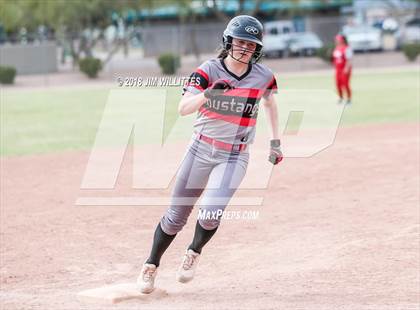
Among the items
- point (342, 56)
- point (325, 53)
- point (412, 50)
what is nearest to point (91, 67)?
point (325, 53)

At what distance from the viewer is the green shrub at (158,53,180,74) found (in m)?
41.2

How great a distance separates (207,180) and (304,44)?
44.7 meters

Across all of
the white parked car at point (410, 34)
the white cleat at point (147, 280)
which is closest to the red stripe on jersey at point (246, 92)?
the white cleat at point (147, 280)

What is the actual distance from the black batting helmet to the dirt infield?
87.2 inches

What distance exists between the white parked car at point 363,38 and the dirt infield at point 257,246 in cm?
3790

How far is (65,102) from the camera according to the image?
28.8 m

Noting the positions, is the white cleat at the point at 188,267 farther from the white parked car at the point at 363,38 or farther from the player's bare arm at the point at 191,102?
the white parked car at the point at 363,38

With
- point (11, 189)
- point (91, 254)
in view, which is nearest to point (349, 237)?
point (91, 254)

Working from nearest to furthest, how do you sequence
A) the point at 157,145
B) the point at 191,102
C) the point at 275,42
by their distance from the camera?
the point at 191,102, the point at 157,145, the point at 275,42

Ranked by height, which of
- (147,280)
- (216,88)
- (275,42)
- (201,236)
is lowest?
(275,42)

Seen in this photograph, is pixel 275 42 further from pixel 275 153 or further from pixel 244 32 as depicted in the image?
pixel 244 32

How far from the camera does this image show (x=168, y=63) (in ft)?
135

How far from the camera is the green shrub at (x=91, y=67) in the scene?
40406mm

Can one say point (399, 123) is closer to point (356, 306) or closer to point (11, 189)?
point (11, 189)
